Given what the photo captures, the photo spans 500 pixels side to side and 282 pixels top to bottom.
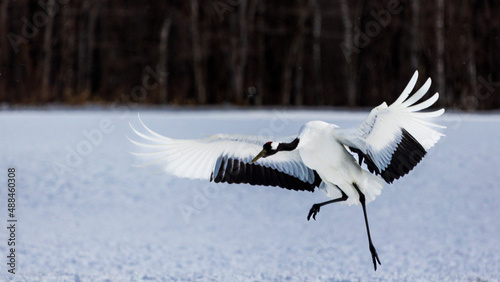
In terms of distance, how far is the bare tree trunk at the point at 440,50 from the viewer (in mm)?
18078

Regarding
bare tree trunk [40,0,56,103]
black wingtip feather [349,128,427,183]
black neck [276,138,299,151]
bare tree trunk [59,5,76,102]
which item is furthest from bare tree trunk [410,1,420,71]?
black neck [276,138,299,151]

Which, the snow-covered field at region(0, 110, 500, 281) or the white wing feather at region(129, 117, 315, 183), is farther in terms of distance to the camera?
the snow-covered field at region(0, 110, 500, 281)

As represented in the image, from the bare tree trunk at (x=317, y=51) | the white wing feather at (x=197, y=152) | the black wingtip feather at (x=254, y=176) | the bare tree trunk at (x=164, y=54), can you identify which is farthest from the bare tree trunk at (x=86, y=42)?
the white wing feather at (x=197, y=152)

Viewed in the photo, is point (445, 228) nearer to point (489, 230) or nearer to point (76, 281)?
point (489, 230)

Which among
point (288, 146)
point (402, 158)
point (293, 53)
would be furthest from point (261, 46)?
A: point (288, 146)

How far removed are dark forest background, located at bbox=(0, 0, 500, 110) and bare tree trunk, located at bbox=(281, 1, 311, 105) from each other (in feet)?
0.10

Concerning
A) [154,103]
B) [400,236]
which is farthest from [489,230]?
[154,103]

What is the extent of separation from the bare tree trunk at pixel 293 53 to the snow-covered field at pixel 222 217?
15.8 feet

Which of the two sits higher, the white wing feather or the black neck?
the black neck

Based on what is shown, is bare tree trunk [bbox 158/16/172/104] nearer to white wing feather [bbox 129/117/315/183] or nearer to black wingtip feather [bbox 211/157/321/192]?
black wingtip feather [bbox 211/157/321/192]

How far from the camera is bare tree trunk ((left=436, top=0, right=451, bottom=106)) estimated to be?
18078 mm

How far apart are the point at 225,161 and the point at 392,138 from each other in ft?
3.93

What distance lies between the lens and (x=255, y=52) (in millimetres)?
20547

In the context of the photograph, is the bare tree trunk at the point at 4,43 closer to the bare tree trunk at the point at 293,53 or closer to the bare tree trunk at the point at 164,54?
the bare tree trunk at the point at 164,54
